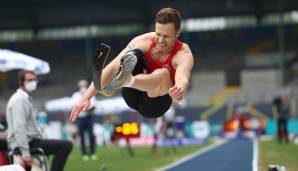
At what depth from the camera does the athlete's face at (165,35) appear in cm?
744

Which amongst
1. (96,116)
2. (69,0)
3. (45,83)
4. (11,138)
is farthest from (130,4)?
(11,138)

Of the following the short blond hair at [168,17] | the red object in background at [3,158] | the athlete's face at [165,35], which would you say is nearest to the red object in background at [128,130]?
the red object in background at [3,158]

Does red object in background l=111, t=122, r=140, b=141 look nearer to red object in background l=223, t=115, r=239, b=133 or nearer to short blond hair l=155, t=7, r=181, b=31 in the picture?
short blond hair l=155, t=7, r=181, b=31

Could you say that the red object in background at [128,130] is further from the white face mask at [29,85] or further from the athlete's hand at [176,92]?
the athlete's hand at [176,92]

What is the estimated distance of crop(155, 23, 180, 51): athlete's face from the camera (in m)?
7.44

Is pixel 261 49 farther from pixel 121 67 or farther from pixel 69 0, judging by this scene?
pixel 121 67

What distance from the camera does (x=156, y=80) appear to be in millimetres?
7633

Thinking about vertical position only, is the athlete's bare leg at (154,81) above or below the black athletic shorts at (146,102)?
above

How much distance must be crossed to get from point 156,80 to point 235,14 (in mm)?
41812

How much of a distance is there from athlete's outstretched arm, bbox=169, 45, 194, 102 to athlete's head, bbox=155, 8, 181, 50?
21 centimetres

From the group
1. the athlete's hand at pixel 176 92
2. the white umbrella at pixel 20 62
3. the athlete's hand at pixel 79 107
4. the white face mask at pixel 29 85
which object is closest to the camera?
the athlete's hand at pixel 176 92

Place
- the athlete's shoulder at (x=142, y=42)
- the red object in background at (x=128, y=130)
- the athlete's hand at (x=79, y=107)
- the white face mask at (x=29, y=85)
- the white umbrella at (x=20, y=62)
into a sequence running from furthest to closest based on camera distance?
1. the red object in background at (x=128, y=130)
2. the white umbrella at (x=20, y=62)
3. the white face mask at (x=29, y=85)
4. the athlete's shoulder at (x=142, y=42)
5. the athlete's hand at (x=79, y=107)

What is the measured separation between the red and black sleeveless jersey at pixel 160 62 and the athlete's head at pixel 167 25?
0.53 feet

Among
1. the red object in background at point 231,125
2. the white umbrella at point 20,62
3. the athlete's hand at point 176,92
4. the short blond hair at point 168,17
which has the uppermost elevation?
the short blond hair at point 168,17
